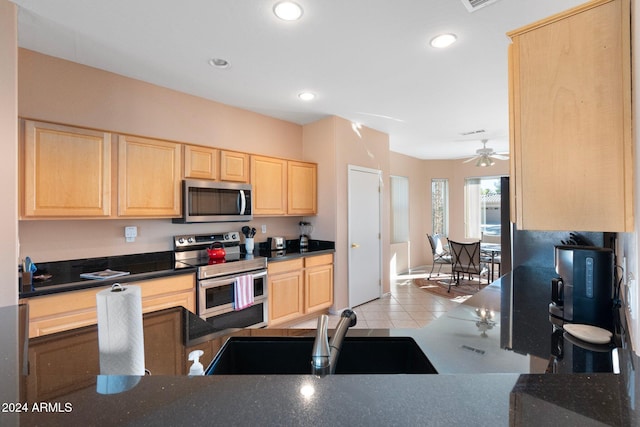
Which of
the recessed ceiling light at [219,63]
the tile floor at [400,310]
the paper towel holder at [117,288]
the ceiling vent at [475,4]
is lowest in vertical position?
the tile floor at [400,310]

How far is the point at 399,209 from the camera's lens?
6.31 metres

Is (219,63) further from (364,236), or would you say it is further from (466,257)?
(466,257)

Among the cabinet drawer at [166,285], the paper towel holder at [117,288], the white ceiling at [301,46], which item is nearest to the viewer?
the paper towel holder at [117,288]

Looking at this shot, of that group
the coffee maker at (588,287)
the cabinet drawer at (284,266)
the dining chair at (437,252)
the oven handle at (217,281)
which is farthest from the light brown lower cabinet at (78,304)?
the dining chair at (437,252)

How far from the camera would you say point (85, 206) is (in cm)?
221

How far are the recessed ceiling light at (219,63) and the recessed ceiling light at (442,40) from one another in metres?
1.64

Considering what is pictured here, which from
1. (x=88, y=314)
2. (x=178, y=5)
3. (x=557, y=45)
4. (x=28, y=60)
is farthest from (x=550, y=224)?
(x=28, y=60)

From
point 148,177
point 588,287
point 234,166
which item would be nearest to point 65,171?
point 148,177

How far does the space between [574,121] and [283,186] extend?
2951 mm

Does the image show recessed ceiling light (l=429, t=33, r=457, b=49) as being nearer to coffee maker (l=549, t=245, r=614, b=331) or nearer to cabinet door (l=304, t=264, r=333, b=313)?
coffee maker (l=549, t=245, r=614, b=331)

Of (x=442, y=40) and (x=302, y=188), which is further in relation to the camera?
(x=302, y=188)

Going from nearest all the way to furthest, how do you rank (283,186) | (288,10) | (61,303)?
(288,10), (61,303), (283,186)

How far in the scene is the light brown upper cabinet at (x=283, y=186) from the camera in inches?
133

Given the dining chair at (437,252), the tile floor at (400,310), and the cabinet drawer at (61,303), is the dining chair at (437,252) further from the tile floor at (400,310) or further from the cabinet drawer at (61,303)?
the cabinet drawer at (61,303)
